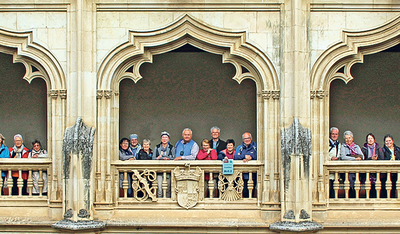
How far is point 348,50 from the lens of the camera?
51.0ft

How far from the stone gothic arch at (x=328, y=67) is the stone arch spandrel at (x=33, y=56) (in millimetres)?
5121

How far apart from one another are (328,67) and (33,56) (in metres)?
5.96

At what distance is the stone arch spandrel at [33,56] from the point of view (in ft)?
51.1

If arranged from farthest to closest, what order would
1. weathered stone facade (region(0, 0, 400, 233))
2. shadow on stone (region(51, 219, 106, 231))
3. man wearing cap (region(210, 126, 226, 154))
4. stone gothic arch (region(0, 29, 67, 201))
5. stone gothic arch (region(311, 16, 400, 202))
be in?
man wearing cap (region(210, 126, 226, 154))
stone gothic arch (region(0, 29, 67, 201))
stone gothic arch (region(311, 16, 400, 202))
weathered stone facade (region(0, 0, 400, 233))
shadow on stone (region(51, 219, 106, 231))

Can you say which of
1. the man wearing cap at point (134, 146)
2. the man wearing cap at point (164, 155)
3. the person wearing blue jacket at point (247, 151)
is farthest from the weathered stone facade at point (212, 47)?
the man wearing cap at point (134, 146)

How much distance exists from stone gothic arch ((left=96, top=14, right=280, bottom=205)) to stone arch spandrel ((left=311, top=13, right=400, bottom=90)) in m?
0.90

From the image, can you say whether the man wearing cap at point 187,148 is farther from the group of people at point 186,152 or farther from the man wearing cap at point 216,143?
the man wearing cap at point 216,143

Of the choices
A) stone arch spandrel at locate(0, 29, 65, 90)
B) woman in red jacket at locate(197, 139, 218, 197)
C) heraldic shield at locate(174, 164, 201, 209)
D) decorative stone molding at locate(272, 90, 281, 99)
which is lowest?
heraldic shield at locate(174, 164, 201, 209)

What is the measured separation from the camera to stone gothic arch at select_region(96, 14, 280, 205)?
15.5m

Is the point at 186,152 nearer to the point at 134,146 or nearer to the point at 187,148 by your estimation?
the point at 187,148

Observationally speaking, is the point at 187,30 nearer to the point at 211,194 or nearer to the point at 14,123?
the point at 211,194

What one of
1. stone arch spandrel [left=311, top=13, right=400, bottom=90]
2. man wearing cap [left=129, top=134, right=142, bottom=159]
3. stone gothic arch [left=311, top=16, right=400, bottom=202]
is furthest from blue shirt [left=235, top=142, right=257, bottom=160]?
man wearing cap [left=129, top=134, right=142, bottom=159]

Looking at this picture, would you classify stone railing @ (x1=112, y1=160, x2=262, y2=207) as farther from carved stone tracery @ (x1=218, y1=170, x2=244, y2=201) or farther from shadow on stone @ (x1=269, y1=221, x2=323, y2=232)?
shadow on stone @ (x1=269, y1=221, x2=323, y2=232)

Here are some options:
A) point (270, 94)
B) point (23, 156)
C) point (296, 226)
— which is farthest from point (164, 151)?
point (296, 226)
